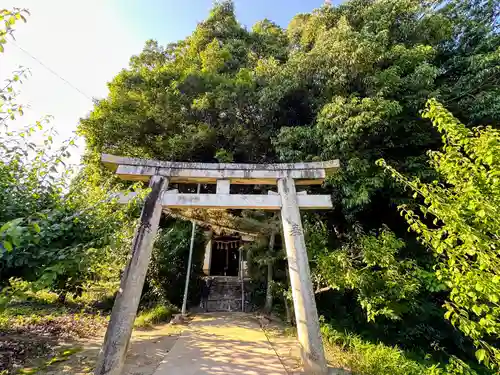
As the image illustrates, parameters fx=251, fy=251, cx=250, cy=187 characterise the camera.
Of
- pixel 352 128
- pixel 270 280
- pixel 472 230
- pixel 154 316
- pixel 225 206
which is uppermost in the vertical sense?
pixel 352 128

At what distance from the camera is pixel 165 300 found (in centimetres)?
806

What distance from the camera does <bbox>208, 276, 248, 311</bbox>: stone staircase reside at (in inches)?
361

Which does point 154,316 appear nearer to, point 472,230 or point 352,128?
point 352,128

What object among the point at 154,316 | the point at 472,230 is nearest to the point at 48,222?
the point at 472,230

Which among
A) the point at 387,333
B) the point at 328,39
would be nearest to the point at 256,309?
the point at 387,333

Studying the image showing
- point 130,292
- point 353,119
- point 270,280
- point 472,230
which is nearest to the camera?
point 472,230

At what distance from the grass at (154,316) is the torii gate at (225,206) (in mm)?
3494

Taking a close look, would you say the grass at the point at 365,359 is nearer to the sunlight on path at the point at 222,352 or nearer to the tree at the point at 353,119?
the tree at the point at 353,119

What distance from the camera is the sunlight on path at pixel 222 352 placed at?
4020 mm

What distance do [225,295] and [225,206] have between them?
672cm

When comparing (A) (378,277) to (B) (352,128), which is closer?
(A) (378,277)

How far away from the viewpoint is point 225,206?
4.61m

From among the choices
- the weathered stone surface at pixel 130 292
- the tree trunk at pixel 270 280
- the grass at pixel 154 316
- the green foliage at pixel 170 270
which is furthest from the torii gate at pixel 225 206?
the green foliage at pixel 170 270

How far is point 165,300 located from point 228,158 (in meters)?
4.98
